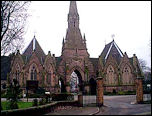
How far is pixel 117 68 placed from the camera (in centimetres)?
5088

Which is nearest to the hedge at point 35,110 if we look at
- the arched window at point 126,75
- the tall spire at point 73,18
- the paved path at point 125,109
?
the paved path at point 125,109

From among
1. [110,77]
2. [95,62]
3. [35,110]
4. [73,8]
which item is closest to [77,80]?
[95,62]

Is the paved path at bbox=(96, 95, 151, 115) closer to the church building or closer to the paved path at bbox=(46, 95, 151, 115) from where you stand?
the paved path at bbox=(46, 95, 151, 115)

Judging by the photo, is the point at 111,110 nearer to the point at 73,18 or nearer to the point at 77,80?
the point at 73,18

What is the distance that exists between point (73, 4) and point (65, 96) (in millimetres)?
40789

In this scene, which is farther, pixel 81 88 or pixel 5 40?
pixel 81 88

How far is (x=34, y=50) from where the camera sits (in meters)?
47.9

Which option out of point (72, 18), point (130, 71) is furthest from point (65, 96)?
point (72, 18)

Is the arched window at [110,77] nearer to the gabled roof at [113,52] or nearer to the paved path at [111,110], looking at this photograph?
the gabled roof at [113,52]

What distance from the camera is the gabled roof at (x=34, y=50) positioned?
48469 millimetres

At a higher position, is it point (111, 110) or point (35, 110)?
point (35, 110)

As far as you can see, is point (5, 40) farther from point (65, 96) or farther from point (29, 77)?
point (29, 77)

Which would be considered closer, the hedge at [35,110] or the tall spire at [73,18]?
the hedge at [35,110]

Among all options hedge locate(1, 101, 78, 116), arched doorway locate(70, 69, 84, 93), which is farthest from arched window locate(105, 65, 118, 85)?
hedge locate(1, 101, 78, 116)
